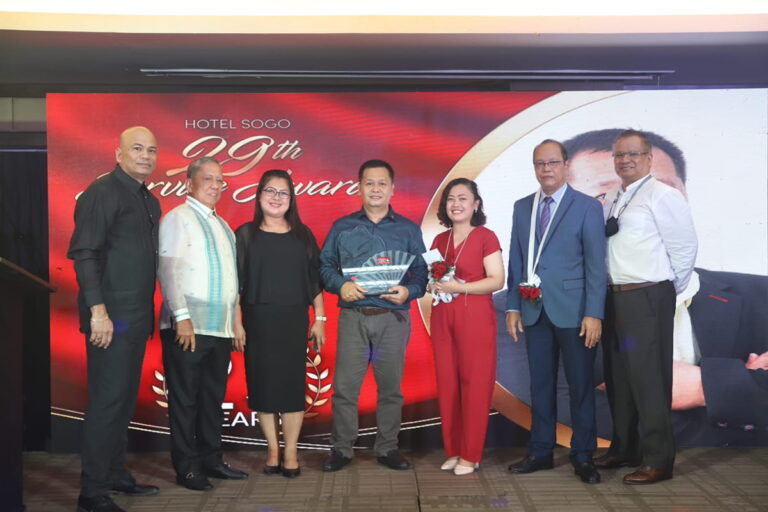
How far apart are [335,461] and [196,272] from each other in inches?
54.2

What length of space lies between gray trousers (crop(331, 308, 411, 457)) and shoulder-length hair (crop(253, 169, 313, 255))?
19.2 inches

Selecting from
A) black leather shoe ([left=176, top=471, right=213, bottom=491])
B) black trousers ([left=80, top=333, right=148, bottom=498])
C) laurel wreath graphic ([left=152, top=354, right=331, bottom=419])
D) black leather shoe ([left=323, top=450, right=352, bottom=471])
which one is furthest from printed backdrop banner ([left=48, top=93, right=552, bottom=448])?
black trousers ([left=80, top=333, right=148, bottom=498])

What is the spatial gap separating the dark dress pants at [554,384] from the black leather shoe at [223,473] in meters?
1.63

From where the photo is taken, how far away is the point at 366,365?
171 inches

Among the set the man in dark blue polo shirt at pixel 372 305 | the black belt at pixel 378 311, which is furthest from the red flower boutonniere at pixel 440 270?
the black belt at pixel 378 311

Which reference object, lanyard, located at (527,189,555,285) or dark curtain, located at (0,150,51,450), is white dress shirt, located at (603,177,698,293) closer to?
lanyard, located at (527,189,555,285)

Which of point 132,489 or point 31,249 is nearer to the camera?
point 132,489

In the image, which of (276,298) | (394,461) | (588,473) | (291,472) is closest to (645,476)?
(588,473)

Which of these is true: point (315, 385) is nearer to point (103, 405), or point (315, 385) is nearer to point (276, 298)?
point (276, 298)

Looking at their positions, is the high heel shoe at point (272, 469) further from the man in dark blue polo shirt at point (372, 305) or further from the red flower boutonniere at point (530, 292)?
the red flower boutonniere at point (530, 292)

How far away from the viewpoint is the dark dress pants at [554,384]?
4.06m

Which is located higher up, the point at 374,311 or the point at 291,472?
the point at 374,311

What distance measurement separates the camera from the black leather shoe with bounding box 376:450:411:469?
4.34 m

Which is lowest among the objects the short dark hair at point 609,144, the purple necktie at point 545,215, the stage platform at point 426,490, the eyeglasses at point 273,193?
the stage platform at point 426,490
